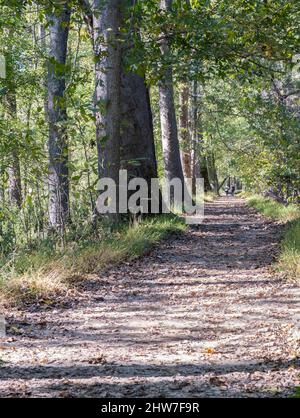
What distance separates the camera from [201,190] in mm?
35375

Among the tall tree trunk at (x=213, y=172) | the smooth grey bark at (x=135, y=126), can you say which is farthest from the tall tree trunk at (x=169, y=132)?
the tall tree trunk at (x=213, y=172)

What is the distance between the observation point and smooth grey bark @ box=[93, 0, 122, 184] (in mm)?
9266

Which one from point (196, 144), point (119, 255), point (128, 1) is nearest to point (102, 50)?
point (128, 1)

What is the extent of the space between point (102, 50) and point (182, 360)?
658cm

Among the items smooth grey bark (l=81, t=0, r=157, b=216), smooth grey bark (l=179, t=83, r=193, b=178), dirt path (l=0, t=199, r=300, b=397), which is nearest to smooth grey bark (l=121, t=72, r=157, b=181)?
smooth grey bark (l=81, t=0, r=157, b=216)

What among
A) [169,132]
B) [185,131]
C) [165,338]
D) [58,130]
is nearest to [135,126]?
[58,130]

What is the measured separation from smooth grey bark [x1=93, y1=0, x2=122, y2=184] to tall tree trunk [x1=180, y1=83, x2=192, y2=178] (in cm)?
1352

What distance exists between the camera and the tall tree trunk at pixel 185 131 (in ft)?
82.3

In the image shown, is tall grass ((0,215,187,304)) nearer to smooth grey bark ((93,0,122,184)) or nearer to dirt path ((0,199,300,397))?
dirt path ((0,199,300,397))

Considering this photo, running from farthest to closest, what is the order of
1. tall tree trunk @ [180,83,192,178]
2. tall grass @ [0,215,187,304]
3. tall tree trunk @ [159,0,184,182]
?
tall tree trunk @ [180,83,192,178]
tall tree trunk @ [159,0,184,182]
tall grass @ [0,215,187,304]

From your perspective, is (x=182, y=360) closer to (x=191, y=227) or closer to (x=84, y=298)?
(x=84, y=298)

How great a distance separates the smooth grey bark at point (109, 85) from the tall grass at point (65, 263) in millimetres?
1236

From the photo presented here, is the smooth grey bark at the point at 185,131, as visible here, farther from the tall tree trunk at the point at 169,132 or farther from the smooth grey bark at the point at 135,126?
the smooth grey bark at the point at 135,126

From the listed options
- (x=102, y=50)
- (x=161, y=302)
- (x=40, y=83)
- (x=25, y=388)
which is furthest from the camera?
(x=40, y=83)
